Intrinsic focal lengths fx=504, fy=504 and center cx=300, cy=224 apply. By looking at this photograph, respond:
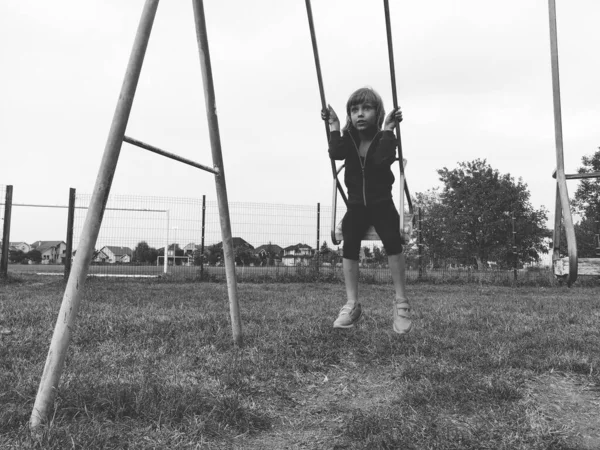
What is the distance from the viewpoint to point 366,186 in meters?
3.01

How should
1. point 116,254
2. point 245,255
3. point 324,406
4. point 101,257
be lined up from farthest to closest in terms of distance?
point 245,255, point 116,254, point 101,257, point 324,406

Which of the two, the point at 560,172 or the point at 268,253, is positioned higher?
the point at 560,172

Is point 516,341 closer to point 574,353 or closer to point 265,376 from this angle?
point 574,353

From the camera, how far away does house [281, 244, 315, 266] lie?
12.2 m

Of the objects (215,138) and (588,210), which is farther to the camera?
(588,210)

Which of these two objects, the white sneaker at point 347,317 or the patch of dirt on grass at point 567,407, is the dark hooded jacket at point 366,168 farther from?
the patch of dirt on grass at point 567,407

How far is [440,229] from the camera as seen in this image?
3869 centimetres

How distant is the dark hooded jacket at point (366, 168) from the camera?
2.95 meters

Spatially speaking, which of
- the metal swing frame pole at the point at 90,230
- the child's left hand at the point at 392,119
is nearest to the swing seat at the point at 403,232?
the child's left hand at the point at 392,119

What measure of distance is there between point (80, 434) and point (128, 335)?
1.83 metres

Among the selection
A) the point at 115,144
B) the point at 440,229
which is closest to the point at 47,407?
the point at 115,144

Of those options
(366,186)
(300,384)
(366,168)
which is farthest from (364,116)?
(300,384)

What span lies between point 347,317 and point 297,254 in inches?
383

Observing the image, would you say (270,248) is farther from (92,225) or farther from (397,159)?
(92,225)
